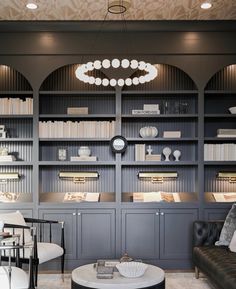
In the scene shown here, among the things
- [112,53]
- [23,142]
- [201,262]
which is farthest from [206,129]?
[23,142]

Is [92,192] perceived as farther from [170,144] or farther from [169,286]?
[169,286]

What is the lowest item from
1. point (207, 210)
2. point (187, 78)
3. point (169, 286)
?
point (169, 286)

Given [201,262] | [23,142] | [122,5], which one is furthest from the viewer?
[23,142]

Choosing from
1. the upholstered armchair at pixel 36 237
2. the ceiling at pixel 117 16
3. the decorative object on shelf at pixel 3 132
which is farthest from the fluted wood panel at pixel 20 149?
the ceiling at pixel 117 16

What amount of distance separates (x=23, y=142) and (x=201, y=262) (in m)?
2.89

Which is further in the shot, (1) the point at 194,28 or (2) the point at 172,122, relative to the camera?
(2) the point at 172,122

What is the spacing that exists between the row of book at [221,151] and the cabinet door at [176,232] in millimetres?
768

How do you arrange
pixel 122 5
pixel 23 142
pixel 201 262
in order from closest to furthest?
pixel 201 262, pixel 122 5, pixel 23 142

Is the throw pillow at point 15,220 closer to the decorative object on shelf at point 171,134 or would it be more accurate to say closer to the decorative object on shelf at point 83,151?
the decorative object on shelf at point 83,151

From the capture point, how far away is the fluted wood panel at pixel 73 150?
18.6 feet

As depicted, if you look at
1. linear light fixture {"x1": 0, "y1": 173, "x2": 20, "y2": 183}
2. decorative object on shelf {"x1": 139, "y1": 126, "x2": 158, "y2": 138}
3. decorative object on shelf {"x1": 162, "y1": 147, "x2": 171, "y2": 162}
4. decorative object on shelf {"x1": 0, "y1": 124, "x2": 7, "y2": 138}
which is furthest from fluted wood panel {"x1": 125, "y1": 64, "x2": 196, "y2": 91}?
linear light fixture {"x1": 0, "y1": 173, "x2": 20, "y2": 183}

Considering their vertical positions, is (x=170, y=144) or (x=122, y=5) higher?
(x=122, y=5)

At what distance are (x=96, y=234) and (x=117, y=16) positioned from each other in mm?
2785

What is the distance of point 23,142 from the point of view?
564 cm
